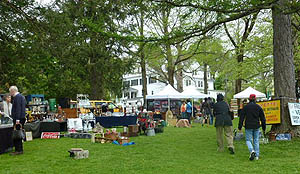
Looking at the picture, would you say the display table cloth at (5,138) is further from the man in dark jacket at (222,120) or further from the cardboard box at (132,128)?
the man in dark jacket at (222,120)

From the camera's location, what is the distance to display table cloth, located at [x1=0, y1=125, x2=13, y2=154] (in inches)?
353

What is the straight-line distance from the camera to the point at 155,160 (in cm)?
772

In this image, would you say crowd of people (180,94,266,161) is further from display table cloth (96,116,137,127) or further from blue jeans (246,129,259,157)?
display table cloth (96,116,137,127)

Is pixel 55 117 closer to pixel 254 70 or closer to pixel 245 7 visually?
pixel 245 7

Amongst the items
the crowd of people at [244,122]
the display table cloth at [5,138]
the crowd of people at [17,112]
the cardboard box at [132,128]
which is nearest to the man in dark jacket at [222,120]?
the crowd of people at [244,122]

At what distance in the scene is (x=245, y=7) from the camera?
9.17m

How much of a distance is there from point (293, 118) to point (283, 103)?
595 millimetres

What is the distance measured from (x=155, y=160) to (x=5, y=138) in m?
4.56

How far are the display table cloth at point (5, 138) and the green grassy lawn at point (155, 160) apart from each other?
20.5 inches

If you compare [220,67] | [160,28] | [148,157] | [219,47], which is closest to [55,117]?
[148,157]

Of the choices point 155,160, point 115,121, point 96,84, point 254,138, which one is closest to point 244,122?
point 254,138

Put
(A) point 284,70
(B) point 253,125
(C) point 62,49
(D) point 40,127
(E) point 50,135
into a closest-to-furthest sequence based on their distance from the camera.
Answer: (B) point 253,125
(A) point 284,70
(E) point 50,135
(D) point 40,127
(C) point 62,49

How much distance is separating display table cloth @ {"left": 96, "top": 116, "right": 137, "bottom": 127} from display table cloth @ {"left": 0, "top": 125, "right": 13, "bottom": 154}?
8231 mm

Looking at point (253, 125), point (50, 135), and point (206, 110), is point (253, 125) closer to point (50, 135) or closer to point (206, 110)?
point (50, 135)
